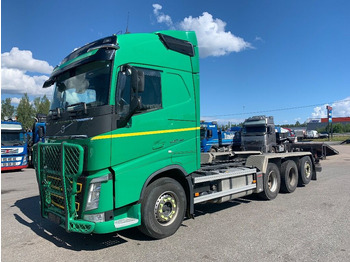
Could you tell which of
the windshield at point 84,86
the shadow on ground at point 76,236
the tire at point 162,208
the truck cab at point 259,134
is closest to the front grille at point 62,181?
the shadow on ground at point 76,236

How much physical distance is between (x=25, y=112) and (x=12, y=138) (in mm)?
35004

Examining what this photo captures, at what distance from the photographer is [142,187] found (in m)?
→ 4.39

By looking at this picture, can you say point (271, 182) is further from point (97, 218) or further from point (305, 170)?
point (97, 218)

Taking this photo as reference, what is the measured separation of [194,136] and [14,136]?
14.4 m

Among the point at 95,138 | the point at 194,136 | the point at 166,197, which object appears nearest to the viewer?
the point at 95,138

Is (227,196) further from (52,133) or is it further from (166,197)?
(52,133)

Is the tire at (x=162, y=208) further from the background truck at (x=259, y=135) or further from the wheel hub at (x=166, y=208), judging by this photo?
the background truck at (x=259, y=135)

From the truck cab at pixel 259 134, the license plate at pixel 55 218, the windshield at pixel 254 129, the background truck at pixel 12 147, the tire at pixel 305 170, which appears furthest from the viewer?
the windshield at pixel 254 129

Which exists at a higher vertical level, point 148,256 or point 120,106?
point 120,106

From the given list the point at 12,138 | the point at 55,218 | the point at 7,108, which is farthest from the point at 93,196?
the point at 7,108

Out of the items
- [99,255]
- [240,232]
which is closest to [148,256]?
[99,255]

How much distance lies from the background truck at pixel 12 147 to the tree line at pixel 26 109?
29901mm

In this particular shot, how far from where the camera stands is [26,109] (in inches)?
1849

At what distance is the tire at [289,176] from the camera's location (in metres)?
8.30
